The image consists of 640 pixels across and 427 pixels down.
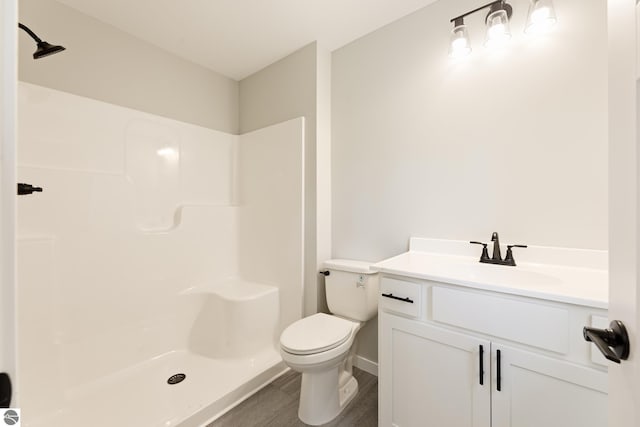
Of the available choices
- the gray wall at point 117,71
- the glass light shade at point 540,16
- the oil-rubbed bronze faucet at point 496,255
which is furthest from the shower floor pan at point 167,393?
the glass light shade at point 540,16

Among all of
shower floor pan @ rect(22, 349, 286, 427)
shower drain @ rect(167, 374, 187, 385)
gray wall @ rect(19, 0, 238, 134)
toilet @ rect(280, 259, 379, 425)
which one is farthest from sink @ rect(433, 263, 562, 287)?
gray wall @ rect(19, 0, 238, 134)

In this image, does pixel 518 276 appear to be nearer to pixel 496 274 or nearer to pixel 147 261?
pixel 496 274

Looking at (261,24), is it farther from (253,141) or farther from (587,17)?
(587,17)

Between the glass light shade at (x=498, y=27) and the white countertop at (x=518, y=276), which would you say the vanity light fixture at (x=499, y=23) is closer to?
the glass light shade at (x=498, y=27)

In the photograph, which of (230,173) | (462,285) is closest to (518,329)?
(462,285)

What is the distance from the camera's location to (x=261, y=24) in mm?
1796

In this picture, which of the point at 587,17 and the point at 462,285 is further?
the point at 587,17

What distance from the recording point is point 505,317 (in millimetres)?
951

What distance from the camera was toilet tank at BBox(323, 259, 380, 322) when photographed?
5.48 ft

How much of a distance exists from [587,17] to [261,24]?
5.85 ft

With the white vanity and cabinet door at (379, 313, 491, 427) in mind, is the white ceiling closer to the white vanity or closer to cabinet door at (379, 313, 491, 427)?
the white vanity

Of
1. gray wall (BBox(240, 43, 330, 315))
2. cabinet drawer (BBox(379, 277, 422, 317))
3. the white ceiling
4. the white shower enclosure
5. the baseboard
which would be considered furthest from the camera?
gray wall (BBox(240, 43, 330, 315))

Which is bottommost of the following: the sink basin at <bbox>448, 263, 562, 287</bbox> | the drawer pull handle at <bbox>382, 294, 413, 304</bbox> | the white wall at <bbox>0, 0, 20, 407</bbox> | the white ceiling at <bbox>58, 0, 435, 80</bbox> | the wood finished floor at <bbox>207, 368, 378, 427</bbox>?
the wood finished floor at <bbox>207, 368, 378, 427</bbox>

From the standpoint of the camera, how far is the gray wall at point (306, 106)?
1977 millimetres
